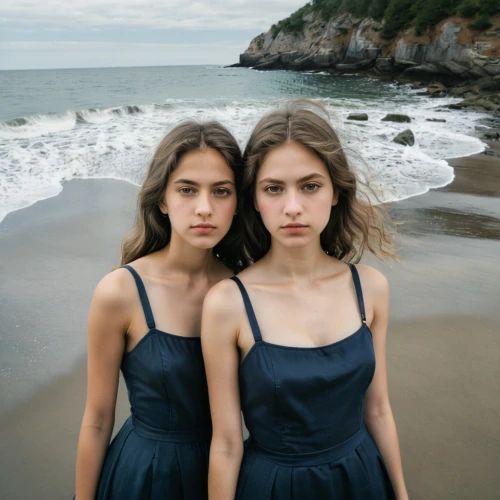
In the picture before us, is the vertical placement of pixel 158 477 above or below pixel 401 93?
above

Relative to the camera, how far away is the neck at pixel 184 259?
208 centimetres

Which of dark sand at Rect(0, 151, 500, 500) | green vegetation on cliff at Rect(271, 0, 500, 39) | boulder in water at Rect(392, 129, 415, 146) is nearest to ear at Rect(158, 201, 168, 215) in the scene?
dark sand at Rect(0, 151, 500, 500)

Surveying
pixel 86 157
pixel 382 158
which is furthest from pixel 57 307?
pixel 382 158

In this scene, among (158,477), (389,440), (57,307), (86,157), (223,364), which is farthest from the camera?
(86,157)

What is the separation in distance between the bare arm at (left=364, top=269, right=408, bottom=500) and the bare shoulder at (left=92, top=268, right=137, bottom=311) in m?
0.96

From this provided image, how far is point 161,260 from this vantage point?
210 cm

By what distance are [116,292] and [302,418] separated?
827mm

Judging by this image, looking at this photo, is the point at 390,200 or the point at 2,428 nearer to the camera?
the point at 2,428

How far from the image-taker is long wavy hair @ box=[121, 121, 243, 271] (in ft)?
6.45

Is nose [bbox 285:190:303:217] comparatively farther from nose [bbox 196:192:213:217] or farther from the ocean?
the ocean

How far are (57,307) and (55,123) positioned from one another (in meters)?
16.9

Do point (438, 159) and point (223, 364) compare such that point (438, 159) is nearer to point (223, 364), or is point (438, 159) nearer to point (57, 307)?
point (57, 307)

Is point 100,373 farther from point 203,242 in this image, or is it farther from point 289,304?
point 289,304

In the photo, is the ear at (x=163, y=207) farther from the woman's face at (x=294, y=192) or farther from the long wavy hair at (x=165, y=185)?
the woman's face at (x=294, y=192)
